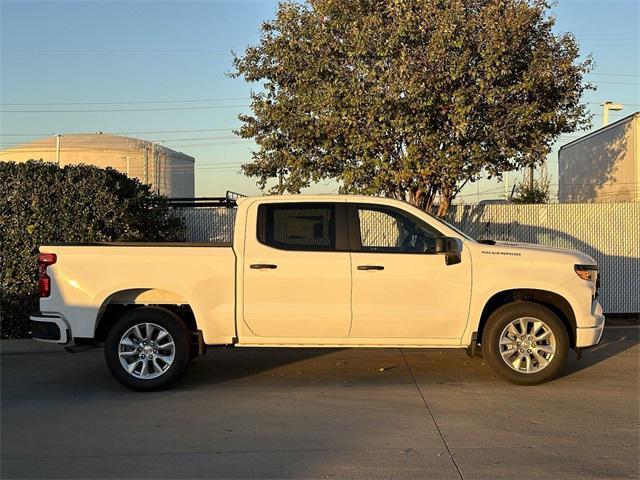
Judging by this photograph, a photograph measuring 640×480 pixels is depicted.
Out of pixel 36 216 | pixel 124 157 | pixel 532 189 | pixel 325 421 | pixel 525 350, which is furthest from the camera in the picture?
pixel 124 157

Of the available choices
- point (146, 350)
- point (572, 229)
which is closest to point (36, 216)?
point (146, 350)

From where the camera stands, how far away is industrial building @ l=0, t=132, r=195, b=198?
142 feet

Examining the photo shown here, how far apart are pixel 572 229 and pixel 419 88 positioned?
416 cm

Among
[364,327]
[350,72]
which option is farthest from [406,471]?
[350,72]

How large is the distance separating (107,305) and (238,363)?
2.04m

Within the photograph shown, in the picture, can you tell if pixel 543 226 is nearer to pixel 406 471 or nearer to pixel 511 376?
pixel 511 376

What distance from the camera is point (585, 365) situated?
8367 millimetres

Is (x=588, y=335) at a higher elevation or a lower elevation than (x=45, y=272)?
lower

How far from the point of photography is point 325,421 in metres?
5.99

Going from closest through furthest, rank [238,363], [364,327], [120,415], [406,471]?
[406,471]
[120,415]
[364,327]
[238,363]

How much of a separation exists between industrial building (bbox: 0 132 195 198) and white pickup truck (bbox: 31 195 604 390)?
117ft

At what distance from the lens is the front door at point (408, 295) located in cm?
707

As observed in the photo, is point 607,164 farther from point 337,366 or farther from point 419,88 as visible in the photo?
point 337,366

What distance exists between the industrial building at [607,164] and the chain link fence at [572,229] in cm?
442
